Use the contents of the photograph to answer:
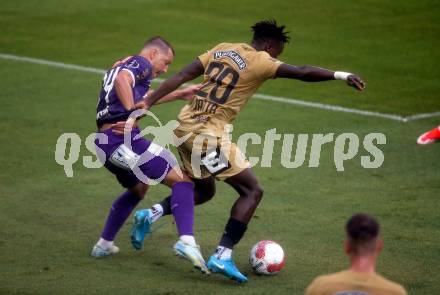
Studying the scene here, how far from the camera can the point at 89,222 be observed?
11.1 metres

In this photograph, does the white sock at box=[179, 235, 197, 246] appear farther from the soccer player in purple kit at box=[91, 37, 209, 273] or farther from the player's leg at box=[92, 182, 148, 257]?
the player's leg at box=[92, 182, 148, 257]

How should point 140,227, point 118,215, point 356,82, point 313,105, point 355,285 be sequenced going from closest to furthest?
point 355,285 → point 356,82 → point 140,227 → point 118,215 → point 313,105

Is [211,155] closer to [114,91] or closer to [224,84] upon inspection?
[224,84]

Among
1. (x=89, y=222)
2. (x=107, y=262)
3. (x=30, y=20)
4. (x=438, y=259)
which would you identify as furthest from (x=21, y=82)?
(x=438, y=259)

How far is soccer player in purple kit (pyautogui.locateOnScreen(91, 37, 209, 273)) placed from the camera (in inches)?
378

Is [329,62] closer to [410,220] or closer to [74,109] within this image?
[74,109]

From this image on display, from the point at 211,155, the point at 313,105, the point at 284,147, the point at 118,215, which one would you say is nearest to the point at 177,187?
the point at 211,155

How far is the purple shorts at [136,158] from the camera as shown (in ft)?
31.6

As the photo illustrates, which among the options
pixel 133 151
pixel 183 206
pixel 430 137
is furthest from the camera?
pixel 430 137

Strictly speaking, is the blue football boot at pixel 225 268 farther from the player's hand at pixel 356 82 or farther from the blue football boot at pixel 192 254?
the player's hand at pixel 356 82

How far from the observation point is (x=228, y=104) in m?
9.64

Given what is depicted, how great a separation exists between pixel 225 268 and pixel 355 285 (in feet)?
11.3

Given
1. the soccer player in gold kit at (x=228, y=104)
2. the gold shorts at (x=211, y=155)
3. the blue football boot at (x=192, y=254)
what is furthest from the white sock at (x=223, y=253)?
the gold shorts at (x=211, y=155)

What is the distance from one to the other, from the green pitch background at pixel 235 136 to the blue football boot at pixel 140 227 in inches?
8.7
